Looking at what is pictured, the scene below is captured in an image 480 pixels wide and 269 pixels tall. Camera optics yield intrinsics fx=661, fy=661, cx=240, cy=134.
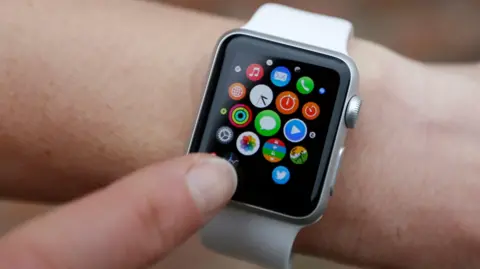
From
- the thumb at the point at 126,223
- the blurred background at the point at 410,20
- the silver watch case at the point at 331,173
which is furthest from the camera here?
the blurred background at the point at 410,20

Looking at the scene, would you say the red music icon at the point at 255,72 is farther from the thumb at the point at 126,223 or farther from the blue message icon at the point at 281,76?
the thumb at the point at 126,223

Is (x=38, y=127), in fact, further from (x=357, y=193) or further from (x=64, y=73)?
(x=357, y=193)

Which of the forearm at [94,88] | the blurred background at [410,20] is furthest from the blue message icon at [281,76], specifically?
the blurred background at [410,20]

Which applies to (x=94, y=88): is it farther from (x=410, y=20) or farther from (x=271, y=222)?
(x=410, y=20)

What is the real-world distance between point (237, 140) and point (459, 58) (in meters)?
0.48

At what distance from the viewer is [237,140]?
27.3 inches

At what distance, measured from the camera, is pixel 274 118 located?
27.3 inches

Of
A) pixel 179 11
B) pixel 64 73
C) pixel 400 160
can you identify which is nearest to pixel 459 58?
pixel 400 160

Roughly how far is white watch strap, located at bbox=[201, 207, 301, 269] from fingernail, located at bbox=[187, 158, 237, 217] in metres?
0.07

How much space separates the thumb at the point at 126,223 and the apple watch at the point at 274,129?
0.10m

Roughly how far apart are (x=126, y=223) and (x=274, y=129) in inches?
8.5

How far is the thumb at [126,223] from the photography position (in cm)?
51

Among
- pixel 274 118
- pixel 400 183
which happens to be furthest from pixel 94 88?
pixel 400 183

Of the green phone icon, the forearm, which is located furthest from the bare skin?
the green phone icon
